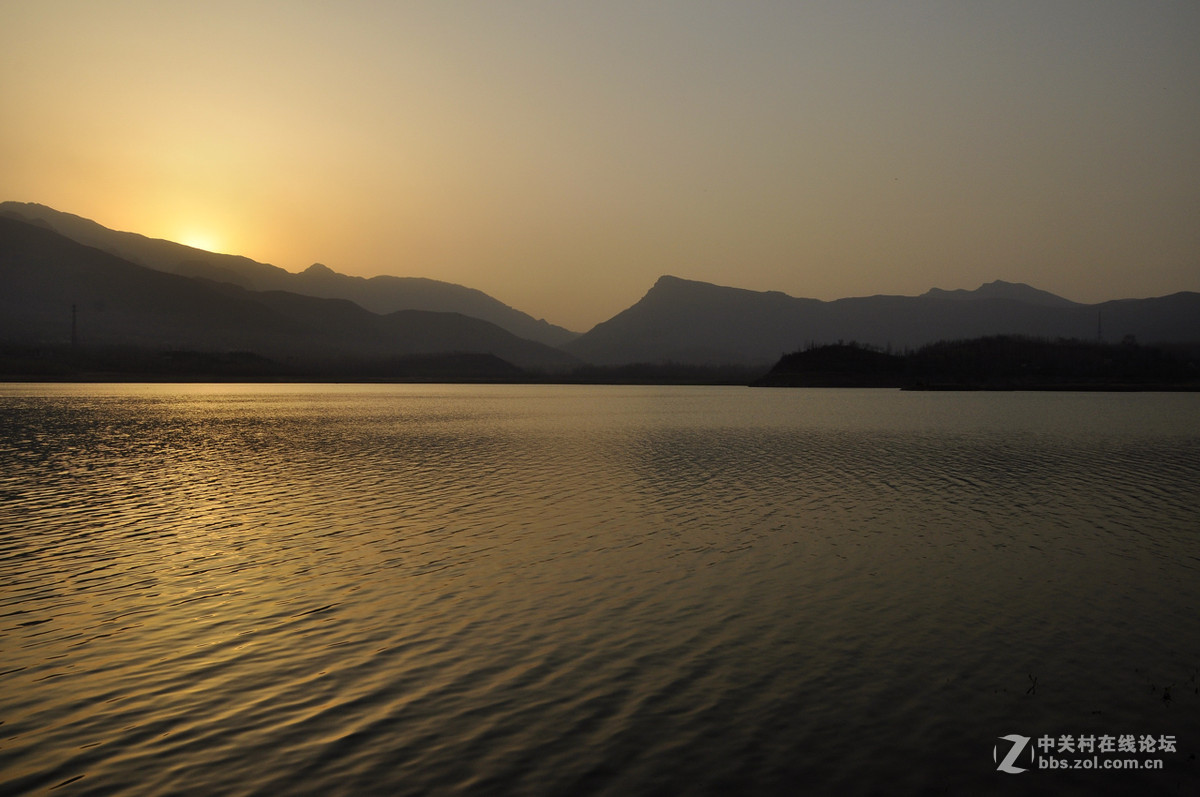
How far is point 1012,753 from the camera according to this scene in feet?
40.9

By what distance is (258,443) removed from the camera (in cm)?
6800

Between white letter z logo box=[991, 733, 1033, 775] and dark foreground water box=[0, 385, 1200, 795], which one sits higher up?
dark foreground water box=[0, 385, 1200, 795]

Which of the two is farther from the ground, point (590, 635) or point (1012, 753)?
point (590, 635)

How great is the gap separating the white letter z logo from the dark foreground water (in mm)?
116

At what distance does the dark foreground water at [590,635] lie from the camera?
11.9m

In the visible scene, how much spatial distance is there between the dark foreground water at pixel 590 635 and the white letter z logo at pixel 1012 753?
116mm

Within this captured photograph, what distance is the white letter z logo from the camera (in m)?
12.0

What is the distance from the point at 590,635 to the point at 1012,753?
343 inches

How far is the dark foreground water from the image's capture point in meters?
11.9

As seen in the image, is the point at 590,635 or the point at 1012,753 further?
the point at 590,635

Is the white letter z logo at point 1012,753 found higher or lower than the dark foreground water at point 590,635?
lower

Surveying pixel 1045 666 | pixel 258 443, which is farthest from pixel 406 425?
pixel 1045 666

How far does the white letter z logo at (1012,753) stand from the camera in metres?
12.0

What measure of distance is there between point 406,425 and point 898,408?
8558cm
